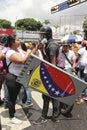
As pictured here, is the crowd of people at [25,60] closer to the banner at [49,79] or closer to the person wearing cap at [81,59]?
the banner at [49,79]

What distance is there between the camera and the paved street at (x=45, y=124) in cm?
559

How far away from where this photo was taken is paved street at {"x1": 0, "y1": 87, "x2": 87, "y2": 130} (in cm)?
559

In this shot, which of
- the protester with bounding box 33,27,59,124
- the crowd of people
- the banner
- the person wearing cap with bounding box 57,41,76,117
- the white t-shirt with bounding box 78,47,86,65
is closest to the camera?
the banner

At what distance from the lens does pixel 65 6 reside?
2575 cm

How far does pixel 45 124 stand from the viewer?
5.77 metres

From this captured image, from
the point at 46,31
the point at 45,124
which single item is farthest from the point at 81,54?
the point at 45,124

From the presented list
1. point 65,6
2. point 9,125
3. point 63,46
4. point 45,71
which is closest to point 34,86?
point 45,71

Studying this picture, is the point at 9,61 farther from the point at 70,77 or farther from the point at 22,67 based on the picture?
the point at 70,77

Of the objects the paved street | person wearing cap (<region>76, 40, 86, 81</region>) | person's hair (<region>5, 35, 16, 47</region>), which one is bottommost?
the paved street

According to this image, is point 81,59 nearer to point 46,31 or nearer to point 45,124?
point 46,31

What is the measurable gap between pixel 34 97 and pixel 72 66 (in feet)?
4.67

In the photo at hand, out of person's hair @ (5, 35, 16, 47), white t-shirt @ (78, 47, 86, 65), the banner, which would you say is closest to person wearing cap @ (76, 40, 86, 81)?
white t-shirt @ (78, 47, 86, 65)

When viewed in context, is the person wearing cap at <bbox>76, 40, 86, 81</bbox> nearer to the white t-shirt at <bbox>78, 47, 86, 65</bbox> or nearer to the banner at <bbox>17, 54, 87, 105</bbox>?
the white t-shirt at <bbox>78, 47, 86, 65</bbox>

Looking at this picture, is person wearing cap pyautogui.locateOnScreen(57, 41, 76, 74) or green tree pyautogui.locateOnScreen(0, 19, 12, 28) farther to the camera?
green tree pyautogui.locateOnScreen(0, 19, 12, 28)
